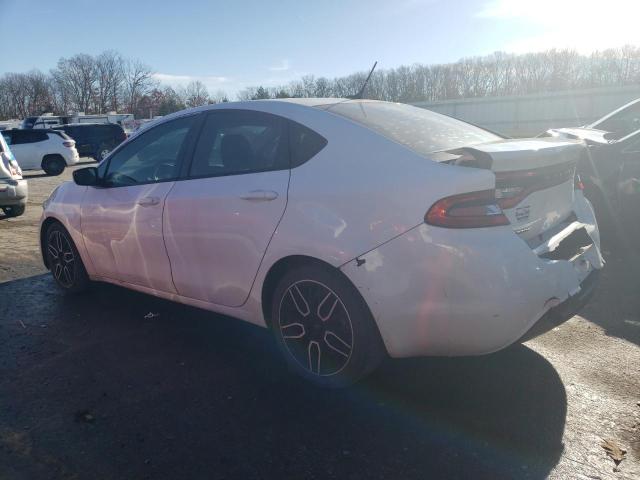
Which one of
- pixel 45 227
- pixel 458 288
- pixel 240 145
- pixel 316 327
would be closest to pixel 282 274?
pixel 316 327

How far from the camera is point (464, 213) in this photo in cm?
250

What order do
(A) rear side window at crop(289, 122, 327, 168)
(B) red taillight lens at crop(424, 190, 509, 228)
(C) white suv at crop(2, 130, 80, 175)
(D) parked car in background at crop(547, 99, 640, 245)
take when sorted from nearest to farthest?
(B) red taillight lens at crop(424, 190, 509, 228) → (A) rear side window at crop(289, 122, 327, 168) → (D) parked car in background at crop(547, 99, 640, 245) → (C) white suv at crop(2, 130, 80, 175)

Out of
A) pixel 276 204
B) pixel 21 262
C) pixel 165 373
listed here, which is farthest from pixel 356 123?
pixel 21 262

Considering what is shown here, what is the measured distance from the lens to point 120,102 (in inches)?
3698

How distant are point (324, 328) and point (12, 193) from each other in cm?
810

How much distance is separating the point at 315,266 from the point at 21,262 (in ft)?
15.9

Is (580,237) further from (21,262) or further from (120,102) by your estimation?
(120,102)

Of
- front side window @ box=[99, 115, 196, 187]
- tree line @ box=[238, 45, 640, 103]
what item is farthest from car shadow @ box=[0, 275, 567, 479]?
tree line @ box=[238, 45, 640, 103]

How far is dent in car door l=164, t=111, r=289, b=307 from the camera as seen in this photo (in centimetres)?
311

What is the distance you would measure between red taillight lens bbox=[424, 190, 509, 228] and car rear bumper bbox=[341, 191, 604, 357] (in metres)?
0.04

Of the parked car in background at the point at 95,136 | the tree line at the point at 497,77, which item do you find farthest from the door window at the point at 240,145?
the tree line at the point at 497,77

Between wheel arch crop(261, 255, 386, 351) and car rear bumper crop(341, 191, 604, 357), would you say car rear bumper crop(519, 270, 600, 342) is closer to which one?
car rear bumper crop(341, 191, 604, 357)

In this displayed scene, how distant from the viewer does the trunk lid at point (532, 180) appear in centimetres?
261

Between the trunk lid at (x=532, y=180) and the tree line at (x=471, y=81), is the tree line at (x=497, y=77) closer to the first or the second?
the tree line at (x=471, y=81)
